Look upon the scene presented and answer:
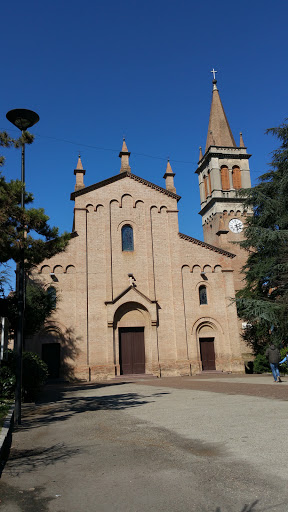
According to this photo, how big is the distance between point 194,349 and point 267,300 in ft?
19.8

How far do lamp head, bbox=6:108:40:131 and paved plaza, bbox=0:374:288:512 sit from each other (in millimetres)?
8370

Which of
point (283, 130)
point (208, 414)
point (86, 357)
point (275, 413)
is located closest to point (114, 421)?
point (208, 414)

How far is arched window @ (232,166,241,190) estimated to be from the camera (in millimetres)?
40719

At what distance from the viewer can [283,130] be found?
85.0ft

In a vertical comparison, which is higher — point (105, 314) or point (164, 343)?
point (105, 314)

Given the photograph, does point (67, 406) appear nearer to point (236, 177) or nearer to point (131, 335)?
point (131, 335)

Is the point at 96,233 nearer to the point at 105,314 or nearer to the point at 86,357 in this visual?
the point at 105,314

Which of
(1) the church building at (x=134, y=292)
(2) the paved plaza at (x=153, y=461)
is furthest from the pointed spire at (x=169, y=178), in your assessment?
(2) the paved plaza at (x=153, y=461)

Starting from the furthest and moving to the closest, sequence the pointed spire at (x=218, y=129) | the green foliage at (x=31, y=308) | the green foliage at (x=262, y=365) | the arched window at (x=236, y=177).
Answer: the pointed spire at (x=218, y=129) < the arched window at (x=236, y=177) < the green foliage at (x=262, y=365) < the green foliage at (x=31, y=308)

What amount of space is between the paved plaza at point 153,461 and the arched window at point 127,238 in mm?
18159

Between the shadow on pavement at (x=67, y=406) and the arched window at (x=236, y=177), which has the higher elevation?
the arched window at (x=236, y=177)

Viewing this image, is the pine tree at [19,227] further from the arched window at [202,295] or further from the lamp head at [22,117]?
the arched window at [202,295]

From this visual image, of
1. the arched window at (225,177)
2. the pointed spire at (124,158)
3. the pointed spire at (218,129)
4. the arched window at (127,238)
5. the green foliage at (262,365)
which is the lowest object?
the green foliage at (262,365)

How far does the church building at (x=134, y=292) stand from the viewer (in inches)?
1003
